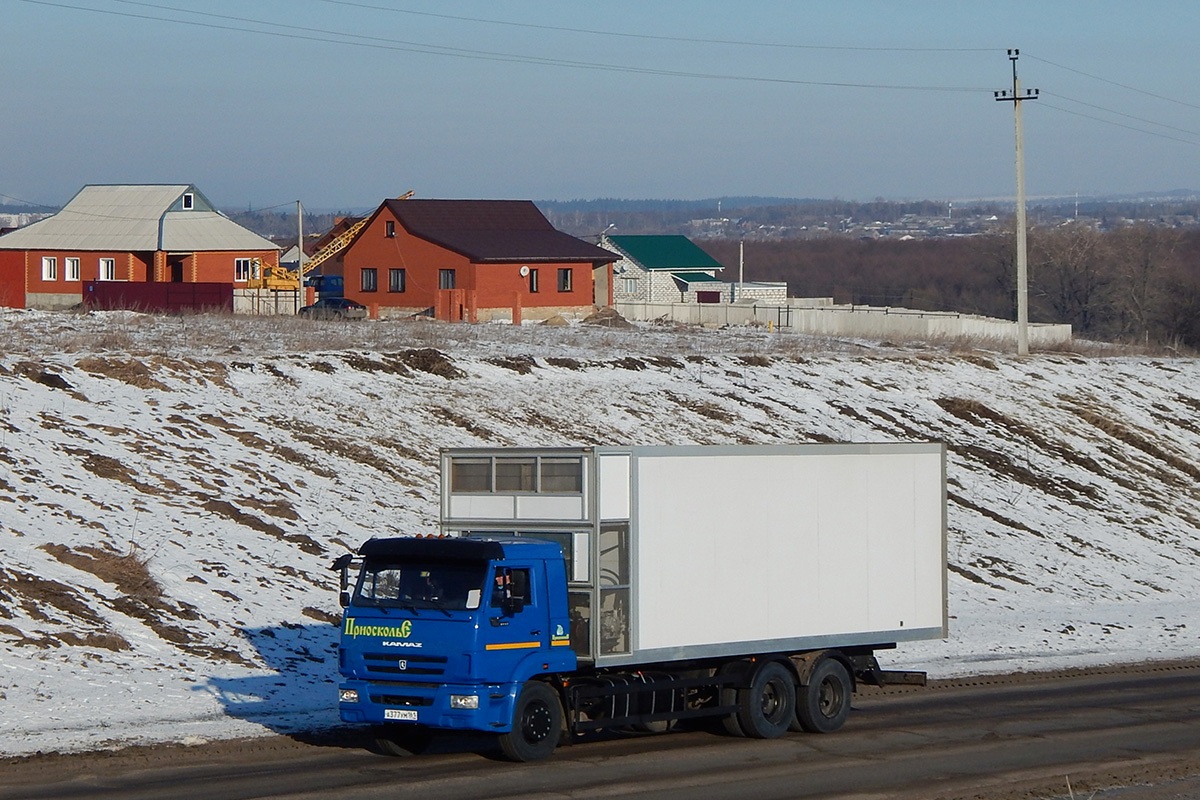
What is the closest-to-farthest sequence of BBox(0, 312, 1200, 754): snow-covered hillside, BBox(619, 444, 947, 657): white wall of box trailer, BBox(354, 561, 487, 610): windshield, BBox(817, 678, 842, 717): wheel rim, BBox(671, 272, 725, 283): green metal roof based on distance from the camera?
A: BBox(354, 561, 487, 610): windshield, BBox(619, 444, 947, 657): white wall of box trailer, BBox(817, 678, 842, 717): wheel rim, BBox(0, 312, 1200, 754): snow-covered hillside, BBox(671, 272, 725, 283): green metal roof

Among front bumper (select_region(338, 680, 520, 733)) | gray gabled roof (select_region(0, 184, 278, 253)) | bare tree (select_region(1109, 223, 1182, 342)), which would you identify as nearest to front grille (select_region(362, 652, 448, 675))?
front bumper (select_region(338, 680, 520, 733))

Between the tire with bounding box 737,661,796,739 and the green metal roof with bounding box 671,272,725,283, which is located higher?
the green metal roof with bounding box 671,272,725,283

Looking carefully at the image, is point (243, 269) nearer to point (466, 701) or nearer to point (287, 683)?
point (287, 683)

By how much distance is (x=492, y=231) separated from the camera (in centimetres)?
7988

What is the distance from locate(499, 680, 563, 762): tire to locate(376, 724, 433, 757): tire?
43.2 inches

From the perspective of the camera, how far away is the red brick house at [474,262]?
75.1 meters

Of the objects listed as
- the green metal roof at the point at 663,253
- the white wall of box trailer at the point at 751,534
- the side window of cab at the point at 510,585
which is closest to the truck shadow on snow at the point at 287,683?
the white wall of box trailer at the point at 751,534

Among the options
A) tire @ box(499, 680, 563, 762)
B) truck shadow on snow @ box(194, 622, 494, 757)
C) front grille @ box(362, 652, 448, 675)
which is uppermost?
front grille @ box(362, 652, 448, 675)

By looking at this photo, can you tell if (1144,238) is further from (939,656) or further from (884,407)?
(939,656)

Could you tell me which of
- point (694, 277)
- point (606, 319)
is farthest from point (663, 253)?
point (606, 319)

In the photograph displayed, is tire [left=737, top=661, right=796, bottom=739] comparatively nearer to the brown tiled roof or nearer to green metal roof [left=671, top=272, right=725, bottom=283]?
the brown tiled roof

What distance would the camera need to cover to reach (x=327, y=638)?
2300 cm

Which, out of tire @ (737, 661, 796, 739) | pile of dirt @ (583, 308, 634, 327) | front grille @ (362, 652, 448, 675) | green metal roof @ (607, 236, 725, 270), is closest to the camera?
front grille @ (362, 652, 448, 675)

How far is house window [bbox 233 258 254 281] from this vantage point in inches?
3406
